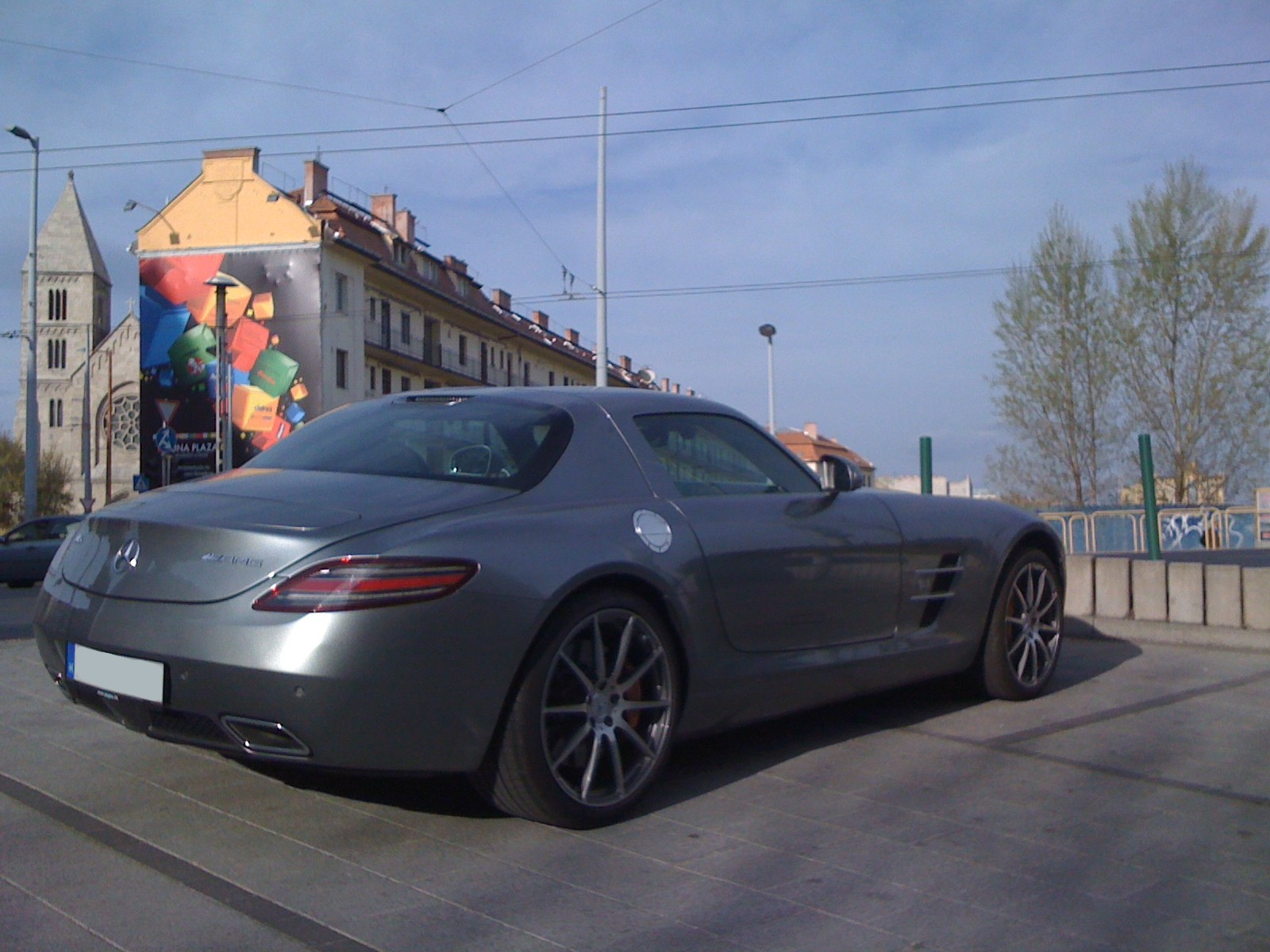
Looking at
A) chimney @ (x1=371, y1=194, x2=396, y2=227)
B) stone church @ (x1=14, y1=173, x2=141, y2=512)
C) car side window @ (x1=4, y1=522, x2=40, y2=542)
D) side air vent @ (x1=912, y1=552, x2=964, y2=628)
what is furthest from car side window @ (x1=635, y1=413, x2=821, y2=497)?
stone church @ (x1=14, y1=173, x2=141, y2=512)

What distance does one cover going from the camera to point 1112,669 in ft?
21.9

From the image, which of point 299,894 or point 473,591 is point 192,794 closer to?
point 299,894

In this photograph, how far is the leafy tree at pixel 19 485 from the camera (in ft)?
193

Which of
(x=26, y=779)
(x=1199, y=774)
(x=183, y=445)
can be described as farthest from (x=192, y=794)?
(x=183, y=445)

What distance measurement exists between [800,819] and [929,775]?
77 centimetres

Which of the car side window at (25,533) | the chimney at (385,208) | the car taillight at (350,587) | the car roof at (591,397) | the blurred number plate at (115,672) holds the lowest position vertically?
the car side window at (25,533)

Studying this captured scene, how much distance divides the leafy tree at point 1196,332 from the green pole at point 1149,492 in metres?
25.1

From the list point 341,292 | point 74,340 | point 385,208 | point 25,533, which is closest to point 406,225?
point 385,208

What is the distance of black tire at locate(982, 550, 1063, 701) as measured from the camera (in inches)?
214

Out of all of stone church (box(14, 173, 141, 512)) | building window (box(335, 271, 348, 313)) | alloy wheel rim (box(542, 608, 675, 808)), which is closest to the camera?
alloy wheel rim (box(542, 608, 675, 808))

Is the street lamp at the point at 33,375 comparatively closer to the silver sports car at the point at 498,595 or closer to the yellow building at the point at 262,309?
the yellow building at the point at 262,309

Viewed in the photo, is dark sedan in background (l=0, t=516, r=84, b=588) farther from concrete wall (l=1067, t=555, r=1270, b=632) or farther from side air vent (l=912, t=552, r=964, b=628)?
side air vent (l=912, t=552, r=964, b=628)

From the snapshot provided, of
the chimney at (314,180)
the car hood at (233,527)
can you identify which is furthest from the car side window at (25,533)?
the chimney at (314,180)

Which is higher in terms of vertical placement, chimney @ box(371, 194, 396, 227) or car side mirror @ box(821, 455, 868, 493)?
chimney @ box(371, 194, 396, 227)
